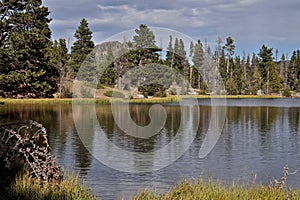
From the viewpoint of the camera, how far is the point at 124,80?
7162 cm

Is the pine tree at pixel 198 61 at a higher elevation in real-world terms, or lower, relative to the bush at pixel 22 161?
higher

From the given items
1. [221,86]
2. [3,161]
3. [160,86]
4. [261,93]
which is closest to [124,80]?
[160,86]

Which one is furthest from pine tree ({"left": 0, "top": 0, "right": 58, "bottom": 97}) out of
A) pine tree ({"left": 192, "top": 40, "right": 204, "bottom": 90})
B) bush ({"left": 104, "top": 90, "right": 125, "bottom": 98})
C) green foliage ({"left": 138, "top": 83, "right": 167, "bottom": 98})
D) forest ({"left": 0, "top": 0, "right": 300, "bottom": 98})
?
pine tree ({"left": 192, "top": 40, "right": 204, "bottom": 90})

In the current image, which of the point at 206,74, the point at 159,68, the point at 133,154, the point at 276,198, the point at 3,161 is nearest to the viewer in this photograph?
the point at 276,198

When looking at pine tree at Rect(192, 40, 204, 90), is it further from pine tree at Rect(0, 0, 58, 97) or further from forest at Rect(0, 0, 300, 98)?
pine tree at Rect(0, 0, 58, 97)

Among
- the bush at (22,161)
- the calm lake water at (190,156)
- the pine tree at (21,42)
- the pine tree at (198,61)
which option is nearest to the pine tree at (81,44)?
the pine tree at (21,42)

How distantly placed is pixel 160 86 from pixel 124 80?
20.2 ft

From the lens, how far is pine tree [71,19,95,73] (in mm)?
72438

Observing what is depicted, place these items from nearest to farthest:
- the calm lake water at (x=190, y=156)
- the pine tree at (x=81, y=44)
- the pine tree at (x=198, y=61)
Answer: the calm lake water at (x=190, y=156), the pine tree at (x=81, y=44), the pine tree at (x=198, y=61)

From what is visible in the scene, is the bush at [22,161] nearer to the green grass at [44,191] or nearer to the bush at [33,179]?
the bush at [33,179]

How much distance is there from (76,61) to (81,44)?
290 cm

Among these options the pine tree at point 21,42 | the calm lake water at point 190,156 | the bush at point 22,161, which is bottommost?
the calm lake water at point 190,156

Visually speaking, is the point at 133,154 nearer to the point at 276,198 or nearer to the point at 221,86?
the point at 276,198

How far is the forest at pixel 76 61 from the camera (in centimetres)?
3597
